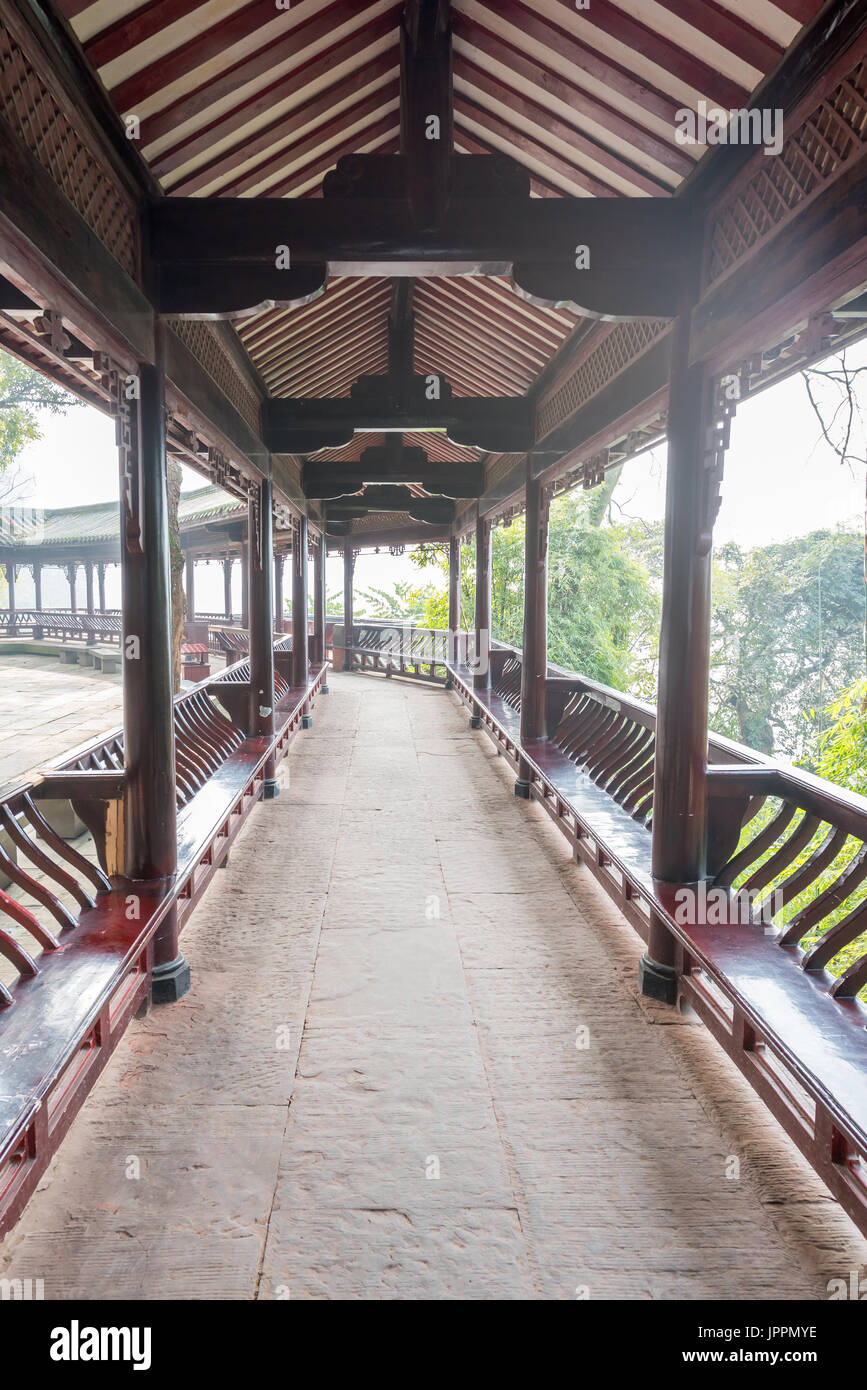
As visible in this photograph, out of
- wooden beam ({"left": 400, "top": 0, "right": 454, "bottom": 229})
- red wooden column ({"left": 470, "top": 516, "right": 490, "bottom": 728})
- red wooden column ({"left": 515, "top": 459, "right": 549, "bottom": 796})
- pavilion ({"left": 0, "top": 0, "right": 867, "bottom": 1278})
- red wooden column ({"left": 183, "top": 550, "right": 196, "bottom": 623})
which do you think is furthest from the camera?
red wooden column ({"left": 183, "top": 550, "right": 196, "bottom": 623})

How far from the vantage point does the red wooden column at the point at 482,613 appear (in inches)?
398

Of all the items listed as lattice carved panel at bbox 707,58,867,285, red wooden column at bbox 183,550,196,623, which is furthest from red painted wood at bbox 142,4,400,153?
red wooden column at bbox 183,550,196,623

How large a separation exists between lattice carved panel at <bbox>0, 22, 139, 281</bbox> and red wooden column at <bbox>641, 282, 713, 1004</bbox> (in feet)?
7.25

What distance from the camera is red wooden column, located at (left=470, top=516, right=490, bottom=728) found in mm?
10110

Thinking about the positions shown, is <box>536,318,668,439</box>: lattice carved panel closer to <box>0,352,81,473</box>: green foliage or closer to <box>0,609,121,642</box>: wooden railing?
<box>0,352,81,473</box>: green foliage

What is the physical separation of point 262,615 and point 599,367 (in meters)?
3.57

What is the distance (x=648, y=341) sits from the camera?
3.61 metres

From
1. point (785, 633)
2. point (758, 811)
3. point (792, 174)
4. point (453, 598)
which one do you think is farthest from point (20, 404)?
point (785, 633)

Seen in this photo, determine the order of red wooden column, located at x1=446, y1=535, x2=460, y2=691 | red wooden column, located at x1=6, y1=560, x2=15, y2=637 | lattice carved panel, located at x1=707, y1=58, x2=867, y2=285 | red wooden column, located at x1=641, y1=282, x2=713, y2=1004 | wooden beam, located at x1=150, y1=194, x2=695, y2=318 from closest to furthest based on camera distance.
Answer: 1. lattice carved panel, located at x1=707, y1=58, x2=867, y2=285
2. wooden beam, located at x1=150, y1=194, x2=695, y2=318
3. red wooden column, located at x1=641, y1=282, x2=713, y2=1004
4. red wooden column, located at x1=446, y1=535, x2=460, y2=691
5. red wooden column, located at x1=6, y1=560, x2=15, y2=637

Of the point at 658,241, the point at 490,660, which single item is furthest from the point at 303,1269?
the point at 490,660

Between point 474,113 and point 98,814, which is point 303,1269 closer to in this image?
point 98,814

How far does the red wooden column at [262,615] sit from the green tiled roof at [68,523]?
50.4 feet

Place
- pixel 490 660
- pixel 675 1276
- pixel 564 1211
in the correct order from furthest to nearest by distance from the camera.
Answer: pixel 490 660, pixel 564 1211, pixel 675 1276

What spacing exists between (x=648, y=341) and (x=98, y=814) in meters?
3.40
